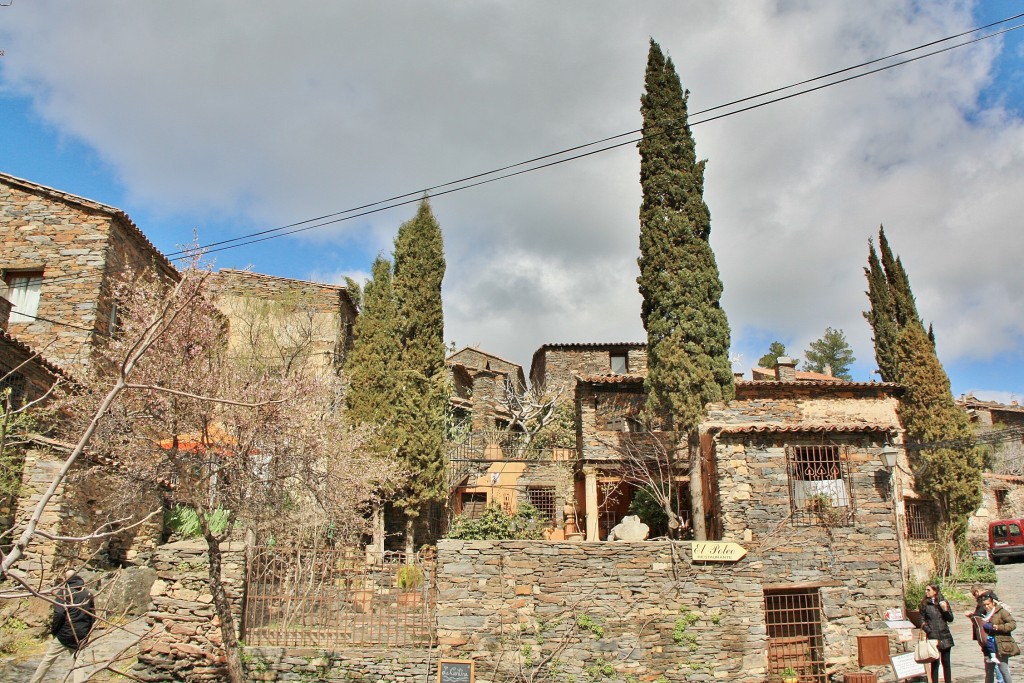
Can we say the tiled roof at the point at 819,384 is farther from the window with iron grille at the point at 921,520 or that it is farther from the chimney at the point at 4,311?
the chimney at the point at 4,311

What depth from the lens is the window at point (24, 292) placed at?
56.7 ft

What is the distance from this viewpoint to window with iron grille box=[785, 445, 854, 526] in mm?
12656

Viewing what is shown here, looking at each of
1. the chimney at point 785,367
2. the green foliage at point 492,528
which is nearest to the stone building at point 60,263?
the green foliage at point 492,528

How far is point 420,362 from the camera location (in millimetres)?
20547

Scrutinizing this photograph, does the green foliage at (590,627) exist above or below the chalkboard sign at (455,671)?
above

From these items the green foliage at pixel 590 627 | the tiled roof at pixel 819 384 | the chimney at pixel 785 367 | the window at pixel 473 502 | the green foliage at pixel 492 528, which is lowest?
the green foliage at pixel 590 627

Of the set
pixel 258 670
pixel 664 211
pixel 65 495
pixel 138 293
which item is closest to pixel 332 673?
pixel 258 670

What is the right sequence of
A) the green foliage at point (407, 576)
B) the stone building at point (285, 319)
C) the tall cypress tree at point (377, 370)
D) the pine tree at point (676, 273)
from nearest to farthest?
1. the green foliage at point (407, 576)
2. the pine tree at point (676, 273)
3. the tall cypress tree at point (377, 370)
4. the stone building at point (285, 319)

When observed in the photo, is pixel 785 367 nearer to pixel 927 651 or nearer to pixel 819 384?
pixel 819 384

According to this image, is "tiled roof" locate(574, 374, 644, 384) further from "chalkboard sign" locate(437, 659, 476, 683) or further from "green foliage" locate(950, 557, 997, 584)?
"chalkboard sign" locate(437, 659, 476, 683)

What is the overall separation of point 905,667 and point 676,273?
31.9ft

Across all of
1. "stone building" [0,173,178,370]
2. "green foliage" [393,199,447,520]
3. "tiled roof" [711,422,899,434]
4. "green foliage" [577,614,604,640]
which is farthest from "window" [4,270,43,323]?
"tiled roof" [711,422,899,434]

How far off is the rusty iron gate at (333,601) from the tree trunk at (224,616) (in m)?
0.65

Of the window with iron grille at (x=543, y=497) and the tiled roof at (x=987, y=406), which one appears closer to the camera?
the window with iron grille at (x=543, y=497)
